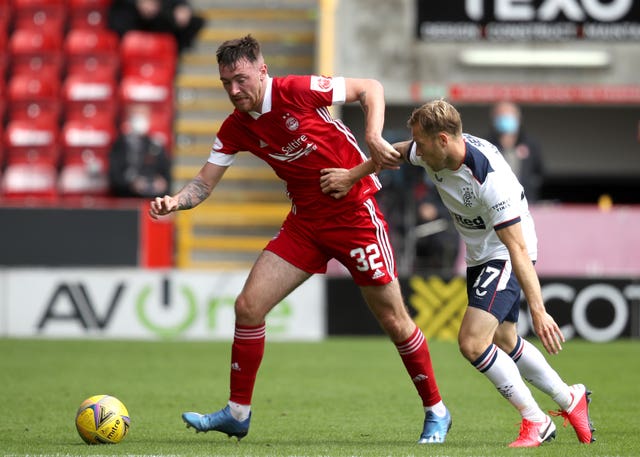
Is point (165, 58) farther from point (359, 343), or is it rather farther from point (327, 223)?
point (327, 223)

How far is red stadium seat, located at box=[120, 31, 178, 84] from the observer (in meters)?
16.8

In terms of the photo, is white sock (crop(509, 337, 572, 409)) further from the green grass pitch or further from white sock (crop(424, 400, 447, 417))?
white sock (crop(424, 400, 447, 417))

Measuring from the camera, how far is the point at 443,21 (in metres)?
16.6

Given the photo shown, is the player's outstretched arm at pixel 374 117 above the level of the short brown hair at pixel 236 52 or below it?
below

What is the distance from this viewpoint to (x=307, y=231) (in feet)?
22.6

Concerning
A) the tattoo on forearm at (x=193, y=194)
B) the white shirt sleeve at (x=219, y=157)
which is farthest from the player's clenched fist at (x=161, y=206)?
the white shirt sleeve at (x=219, y=157)

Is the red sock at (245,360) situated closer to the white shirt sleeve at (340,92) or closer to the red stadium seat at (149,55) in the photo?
the white shirt sleeve at (340,92)

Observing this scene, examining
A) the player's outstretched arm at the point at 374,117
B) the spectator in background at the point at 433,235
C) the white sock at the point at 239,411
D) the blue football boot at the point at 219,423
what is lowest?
the spectator in background at the point at 433,235

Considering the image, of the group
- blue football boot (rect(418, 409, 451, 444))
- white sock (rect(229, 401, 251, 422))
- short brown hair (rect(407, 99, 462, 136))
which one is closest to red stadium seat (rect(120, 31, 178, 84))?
white sock (rect(229, 401, 251, 422))

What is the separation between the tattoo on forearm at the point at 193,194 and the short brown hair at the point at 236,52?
80 cm

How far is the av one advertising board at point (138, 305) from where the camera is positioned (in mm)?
13484

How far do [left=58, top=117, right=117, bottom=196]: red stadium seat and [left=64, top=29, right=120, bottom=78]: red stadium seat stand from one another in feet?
2.67

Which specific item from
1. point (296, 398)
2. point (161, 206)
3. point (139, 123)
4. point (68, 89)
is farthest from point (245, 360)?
point (68, 89)

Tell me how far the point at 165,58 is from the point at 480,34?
394 cm
